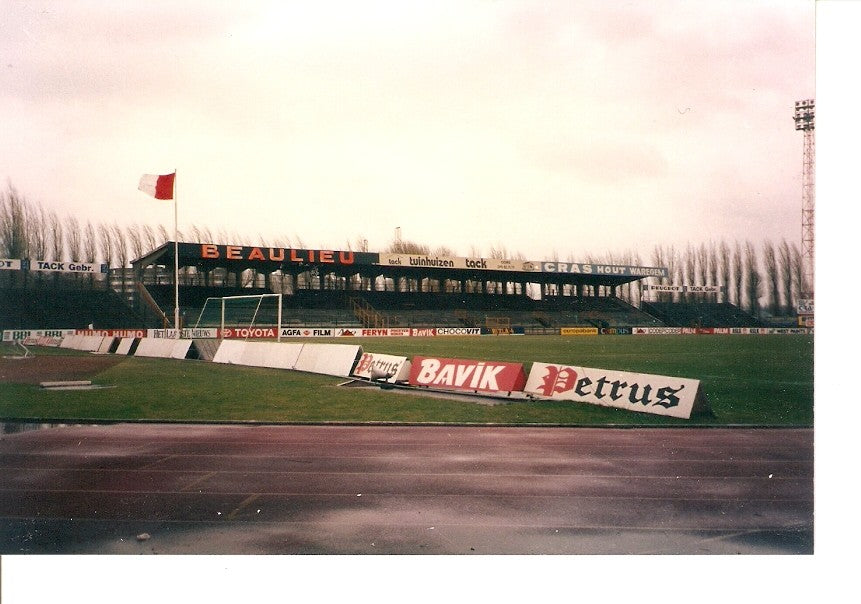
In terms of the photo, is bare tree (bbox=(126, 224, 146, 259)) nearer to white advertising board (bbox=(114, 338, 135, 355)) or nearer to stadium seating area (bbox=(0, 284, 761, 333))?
stadium seating area (bbox=(0, 284, 761, 333))

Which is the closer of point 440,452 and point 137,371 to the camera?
point 440,452

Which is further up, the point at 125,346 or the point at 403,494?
the point at 403,494

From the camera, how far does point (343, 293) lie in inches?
1328

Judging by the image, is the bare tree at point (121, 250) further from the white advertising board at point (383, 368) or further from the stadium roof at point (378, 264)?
the white advertising board at point (383, 368)

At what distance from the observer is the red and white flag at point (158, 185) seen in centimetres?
1214

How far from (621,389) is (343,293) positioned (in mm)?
24815

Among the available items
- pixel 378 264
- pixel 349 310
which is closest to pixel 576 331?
pixel 378 264

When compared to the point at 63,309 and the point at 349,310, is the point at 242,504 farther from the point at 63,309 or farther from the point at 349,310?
the point at 349,310

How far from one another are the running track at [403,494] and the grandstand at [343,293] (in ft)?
48.1

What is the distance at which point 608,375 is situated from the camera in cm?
1080
